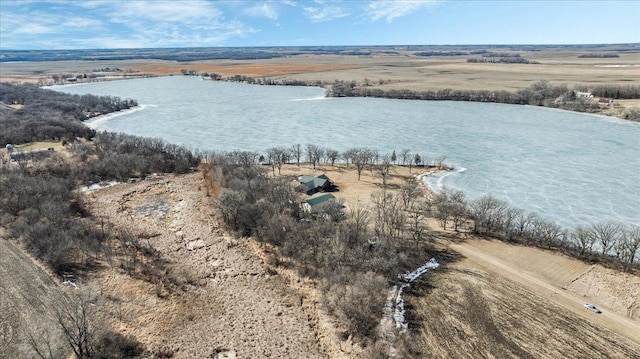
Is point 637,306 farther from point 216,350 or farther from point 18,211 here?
point 18,211

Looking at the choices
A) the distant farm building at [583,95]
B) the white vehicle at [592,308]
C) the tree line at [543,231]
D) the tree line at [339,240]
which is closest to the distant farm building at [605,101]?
the distant farm building at [583,95]

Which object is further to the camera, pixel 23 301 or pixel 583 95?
pixel 583 95

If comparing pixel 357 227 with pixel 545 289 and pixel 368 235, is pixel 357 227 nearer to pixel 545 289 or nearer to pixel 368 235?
pixel 368 235

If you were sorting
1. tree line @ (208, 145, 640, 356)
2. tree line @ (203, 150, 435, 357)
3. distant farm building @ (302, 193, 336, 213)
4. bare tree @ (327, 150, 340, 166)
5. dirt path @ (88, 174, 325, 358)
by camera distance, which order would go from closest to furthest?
1. dirt path @ (88, 174, 325, 358)
2. tree line @ (203, 150, 435, 357)
3. tree line @ (208, 145, 640, 356)
4. distant farm building @ (302, 193, 336, 213)
5. bare tree @ (327, 150, 340, 166)

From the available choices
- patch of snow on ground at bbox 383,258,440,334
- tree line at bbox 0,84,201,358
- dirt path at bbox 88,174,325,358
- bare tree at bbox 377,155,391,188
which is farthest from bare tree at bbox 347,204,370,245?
tree line at bbox 0,84,201,358

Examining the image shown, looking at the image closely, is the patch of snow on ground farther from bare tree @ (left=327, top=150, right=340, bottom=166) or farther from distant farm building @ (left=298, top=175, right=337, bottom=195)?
bare tree @ (left=327, top=150, right=340, bottom=166)

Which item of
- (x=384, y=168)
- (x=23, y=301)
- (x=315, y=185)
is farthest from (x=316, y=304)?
(x=384, y=168)
